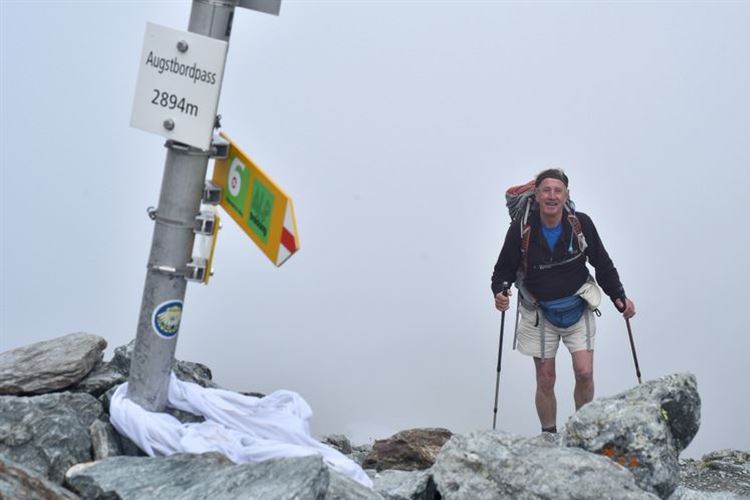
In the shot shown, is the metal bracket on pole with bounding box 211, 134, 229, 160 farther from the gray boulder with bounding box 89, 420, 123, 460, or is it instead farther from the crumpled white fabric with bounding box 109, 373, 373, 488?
the gray boulder with bounding box 89, 420, 123, 460

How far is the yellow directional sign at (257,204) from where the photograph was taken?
23.1 feet

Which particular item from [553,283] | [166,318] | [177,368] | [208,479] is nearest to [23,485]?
[208,479]

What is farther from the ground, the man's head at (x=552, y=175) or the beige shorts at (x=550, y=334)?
the man's head at (x=552, y=175)

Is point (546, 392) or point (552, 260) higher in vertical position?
point (552, 260)

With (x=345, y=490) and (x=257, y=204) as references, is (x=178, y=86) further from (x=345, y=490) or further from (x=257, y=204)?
(x=345, y=490)

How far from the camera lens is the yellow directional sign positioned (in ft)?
23.1

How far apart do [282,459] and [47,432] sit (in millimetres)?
1738

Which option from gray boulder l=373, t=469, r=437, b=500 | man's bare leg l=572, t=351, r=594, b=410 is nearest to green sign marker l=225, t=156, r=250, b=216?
gray boulder l=373, t=469, r=437, b=500

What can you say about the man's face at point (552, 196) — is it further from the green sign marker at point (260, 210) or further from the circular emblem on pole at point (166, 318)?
the circular emblem on pole at point (166, 318)

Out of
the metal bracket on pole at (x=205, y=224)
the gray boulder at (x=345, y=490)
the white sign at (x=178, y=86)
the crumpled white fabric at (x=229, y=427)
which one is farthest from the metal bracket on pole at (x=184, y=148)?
the gray boulder at (x=345, y=490)

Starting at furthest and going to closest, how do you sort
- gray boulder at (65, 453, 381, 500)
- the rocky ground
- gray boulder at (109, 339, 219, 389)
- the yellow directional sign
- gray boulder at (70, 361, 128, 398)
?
gray boulder at (109, 339, 219, 389)
gray boulder at (70, 361, 128, 398)
the yellow directional sign
the rocky ground
gray boulder at (65, 453, 381, 500)

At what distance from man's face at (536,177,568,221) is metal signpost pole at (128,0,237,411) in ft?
13.2

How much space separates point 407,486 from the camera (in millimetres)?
7633

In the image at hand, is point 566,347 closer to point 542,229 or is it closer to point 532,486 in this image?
point 542,229
